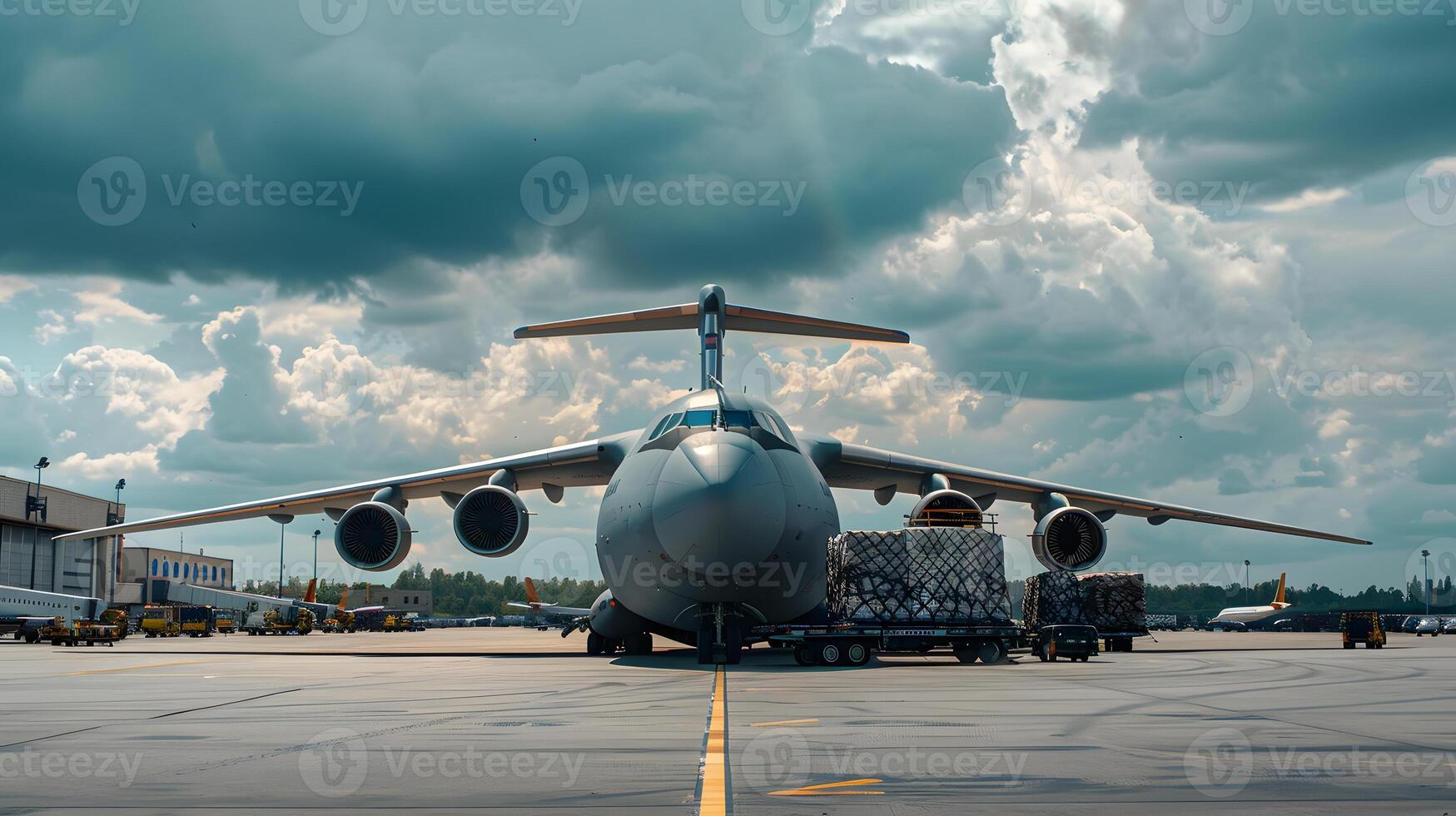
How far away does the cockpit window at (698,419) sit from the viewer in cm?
2027

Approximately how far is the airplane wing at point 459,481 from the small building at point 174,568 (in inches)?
2734

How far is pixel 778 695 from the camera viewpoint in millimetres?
12680

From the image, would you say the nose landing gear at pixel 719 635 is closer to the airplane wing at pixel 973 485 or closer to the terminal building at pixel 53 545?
the airplane wing at pixel 973 485

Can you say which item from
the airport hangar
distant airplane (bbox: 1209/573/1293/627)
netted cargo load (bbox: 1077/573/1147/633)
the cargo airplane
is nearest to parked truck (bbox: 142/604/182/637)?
the airport hangar

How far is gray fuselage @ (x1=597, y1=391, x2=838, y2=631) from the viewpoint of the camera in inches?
717

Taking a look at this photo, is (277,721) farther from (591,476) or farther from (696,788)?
(591,476)

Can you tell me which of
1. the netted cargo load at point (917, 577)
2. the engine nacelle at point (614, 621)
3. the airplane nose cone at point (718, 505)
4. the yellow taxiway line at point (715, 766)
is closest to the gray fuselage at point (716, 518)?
the airplane nose cone at point (718, 505)

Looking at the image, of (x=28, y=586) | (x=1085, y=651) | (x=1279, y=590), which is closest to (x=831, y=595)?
(x=1085, y=651)

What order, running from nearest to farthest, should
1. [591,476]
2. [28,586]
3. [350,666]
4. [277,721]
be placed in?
[277,721], [350,666], [591,476], [28,586]

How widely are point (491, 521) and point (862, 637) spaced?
8394mm

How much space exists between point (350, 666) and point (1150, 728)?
15.8m

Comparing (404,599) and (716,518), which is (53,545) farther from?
(404,599)

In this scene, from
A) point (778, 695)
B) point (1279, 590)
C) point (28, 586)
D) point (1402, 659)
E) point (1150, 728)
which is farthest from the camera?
point (1279, 590)

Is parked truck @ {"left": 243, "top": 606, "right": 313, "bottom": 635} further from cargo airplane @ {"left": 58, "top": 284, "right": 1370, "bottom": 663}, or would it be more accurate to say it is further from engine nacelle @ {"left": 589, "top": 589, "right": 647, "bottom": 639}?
engine nacelle @ {"left": 589, "top": 589, "right": 647, "bottom": 639}
